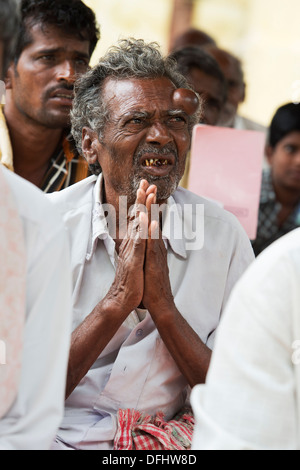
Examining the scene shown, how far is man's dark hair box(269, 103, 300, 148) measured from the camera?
457cm

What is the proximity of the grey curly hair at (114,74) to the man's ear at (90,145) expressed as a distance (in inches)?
1.0

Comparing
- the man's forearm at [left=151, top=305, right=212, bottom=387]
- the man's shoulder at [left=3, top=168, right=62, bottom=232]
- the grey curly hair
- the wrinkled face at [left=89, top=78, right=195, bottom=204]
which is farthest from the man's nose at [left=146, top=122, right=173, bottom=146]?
the man's shoulder at [left=3, top=168, right=62, bottom=232]

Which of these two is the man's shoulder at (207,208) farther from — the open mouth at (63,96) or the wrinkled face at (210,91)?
the wrinkled face at (210,91)

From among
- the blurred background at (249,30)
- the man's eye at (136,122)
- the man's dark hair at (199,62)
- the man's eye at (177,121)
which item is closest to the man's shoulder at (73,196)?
the man's eye at (136,122)

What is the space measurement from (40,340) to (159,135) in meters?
1.25

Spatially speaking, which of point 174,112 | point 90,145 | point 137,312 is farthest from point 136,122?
point 137,312

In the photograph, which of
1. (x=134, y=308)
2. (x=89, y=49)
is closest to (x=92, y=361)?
(x=134, y=308)

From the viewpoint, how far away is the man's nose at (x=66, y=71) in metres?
3.50

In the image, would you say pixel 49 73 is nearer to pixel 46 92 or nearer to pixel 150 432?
pixel 46 92

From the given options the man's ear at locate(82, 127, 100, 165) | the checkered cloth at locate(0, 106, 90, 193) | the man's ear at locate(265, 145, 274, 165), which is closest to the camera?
the man's ear at locate(82, 127, 100, 165)

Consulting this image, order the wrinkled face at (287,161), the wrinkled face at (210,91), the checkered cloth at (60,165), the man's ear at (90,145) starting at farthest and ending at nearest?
the wrinkled face at (287,161) < the wrinkled face at (210,91) < the checkered cloth at (60,165) < the man's ear at (90,145)

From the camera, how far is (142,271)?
249 centimetres

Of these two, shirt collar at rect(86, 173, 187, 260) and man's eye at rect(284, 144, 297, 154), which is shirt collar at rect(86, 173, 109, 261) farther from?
man's eye at rect(284, 144, 297, 154)

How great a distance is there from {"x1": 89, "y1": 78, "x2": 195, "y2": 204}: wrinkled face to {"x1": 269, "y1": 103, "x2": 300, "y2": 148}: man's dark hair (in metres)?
1.84
